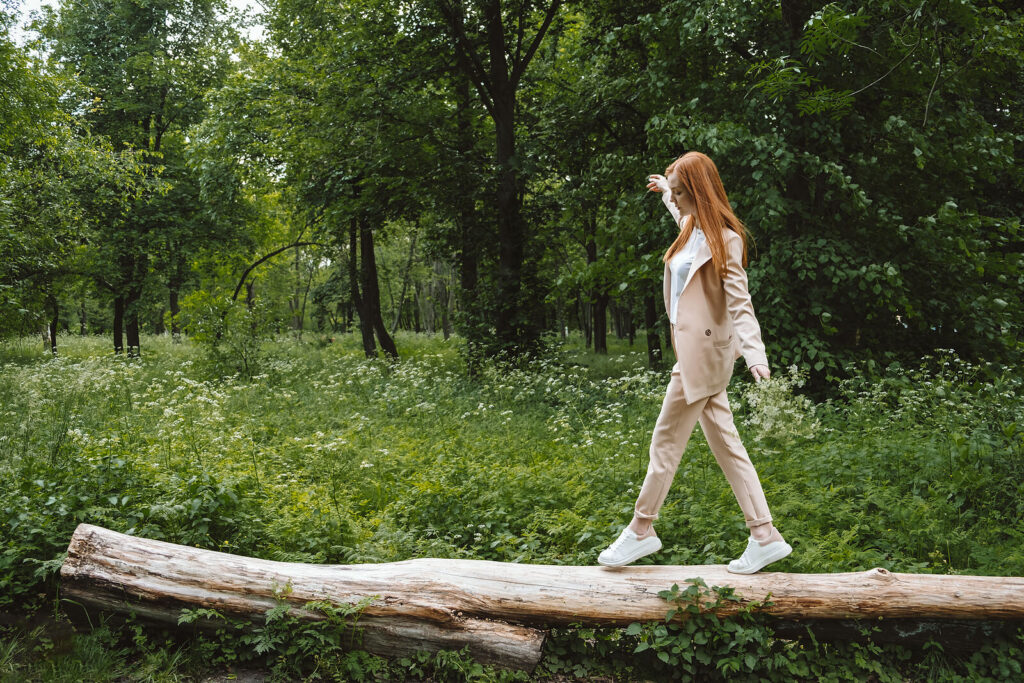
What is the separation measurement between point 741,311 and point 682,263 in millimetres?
488

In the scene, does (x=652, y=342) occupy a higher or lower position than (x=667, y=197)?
lower

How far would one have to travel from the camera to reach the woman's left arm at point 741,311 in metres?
3.49

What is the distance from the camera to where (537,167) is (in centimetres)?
1236

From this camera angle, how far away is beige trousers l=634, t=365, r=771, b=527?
3.76 metres

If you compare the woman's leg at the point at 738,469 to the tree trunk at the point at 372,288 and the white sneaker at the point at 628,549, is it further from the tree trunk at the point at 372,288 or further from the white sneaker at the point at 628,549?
the tree trunk at the point at 372,288

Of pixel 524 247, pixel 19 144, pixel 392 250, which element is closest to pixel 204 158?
pixel 19 144

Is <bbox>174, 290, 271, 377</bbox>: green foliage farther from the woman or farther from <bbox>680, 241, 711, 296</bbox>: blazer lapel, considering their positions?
<bbox>680, 241, 711, 296</bbox>: blazer lapel

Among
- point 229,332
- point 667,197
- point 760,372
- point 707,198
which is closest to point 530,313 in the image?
point 229,332

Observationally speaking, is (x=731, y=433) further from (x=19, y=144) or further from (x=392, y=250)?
(x=392, y=250)

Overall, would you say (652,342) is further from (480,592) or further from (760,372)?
(480,592)

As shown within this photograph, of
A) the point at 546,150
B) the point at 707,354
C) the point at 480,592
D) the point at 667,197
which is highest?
the point at 546,150

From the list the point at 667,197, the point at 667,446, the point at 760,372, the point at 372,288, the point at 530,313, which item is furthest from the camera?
the point at 372,288

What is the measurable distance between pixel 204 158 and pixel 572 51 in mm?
9239

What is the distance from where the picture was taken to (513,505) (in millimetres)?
5227
